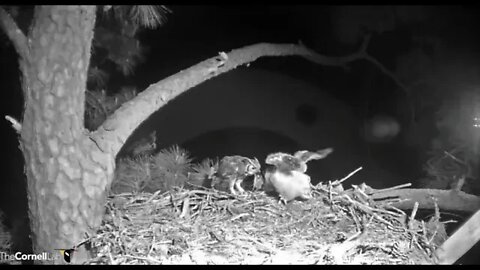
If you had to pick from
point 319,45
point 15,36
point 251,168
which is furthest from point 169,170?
point 319,45

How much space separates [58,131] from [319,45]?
3819mm

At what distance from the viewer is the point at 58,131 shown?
8.50 feet

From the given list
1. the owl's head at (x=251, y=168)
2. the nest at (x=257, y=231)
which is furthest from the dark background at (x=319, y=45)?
the nest at (x=257, y=231)

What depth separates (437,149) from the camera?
5094 millimetres

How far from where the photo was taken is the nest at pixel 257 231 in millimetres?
2438

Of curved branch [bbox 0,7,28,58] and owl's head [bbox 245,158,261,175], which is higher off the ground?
curved branch [bbox 0,7,28,58]

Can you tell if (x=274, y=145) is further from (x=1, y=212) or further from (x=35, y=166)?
(x=35, y=166)

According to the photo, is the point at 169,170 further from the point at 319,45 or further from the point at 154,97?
the point at 319,45

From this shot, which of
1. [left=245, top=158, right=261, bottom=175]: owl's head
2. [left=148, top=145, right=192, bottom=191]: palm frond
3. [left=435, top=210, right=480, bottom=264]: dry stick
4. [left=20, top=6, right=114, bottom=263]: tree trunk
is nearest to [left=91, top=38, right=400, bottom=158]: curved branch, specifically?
[left=20, top=6, right=114, bottom=263]: tree trunk

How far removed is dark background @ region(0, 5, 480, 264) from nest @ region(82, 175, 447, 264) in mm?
2051

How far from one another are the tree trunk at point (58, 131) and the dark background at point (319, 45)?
195 cm

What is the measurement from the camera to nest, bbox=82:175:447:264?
2438mm

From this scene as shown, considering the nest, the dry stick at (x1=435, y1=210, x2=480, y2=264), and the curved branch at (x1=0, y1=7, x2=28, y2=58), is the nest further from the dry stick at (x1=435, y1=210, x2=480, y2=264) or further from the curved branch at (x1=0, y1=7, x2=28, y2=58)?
the curved branch at (x1=0, y1=7, x2=28, y2=58)

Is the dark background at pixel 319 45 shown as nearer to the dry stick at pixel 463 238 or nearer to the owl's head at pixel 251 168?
the owl's head at pixel 251 168
